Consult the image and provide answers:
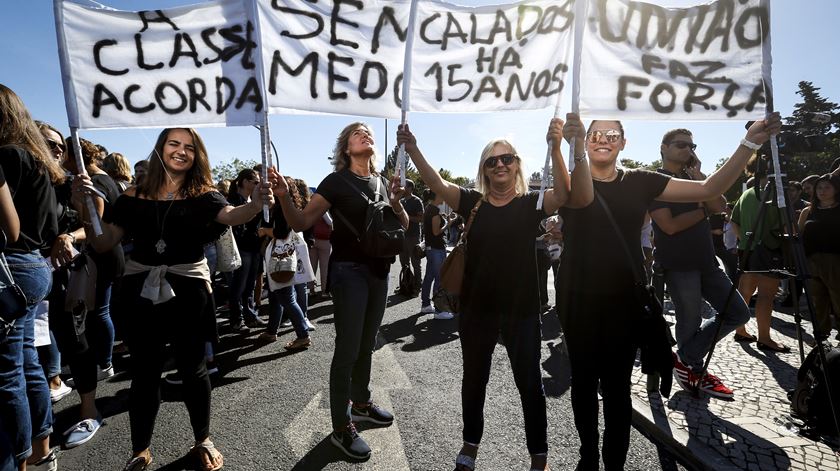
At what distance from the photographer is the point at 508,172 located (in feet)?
8.14

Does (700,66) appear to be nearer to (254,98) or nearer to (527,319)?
(527,319)

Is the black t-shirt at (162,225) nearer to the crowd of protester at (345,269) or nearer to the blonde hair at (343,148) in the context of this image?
the crowd of protester at (345,269)

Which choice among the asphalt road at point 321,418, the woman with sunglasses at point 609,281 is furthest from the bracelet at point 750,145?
the asphalt road at point 321,418

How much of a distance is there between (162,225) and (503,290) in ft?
6.75

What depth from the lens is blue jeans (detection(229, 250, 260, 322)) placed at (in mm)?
5609

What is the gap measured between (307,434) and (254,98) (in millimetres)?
2345

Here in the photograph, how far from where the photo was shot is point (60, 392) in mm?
3621

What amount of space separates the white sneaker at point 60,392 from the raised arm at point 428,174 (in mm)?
3683

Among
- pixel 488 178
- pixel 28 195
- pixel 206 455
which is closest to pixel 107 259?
pixel 28 195

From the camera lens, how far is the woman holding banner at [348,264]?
2.71 meters

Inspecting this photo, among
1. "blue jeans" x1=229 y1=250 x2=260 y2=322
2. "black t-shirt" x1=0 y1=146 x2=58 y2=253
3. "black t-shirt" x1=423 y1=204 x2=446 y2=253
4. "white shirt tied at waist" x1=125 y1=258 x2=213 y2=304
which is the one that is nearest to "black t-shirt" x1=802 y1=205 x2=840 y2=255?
"black t-shirt" x1=423 y1=204 x2=446 y2=253

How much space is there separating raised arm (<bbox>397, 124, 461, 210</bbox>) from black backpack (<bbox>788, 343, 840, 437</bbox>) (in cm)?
262

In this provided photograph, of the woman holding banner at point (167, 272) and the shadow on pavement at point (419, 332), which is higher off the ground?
the woman holding banner at point (167, 272)

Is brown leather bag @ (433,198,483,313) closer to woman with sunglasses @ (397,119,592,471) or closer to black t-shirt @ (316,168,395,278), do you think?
woman with sunglasses @ (397,119,592,471)
